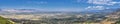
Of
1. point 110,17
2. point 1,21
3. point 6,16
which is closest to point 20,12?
point 6,16

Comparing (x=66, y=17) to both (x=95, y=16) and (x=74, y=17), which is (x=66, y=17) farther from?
(x=95, y=16)

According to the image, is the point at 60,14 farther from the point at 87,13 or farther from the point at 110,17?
the point at 110,17

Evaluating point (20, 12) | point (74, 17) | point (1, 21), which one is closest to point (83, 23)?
point (74, 17)

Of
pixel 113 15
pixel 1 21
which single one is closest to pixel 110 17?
pixel 113 15

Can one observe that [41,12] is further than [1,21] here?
Yes

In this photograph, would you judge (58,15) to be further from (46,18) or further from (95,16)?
(95,16)

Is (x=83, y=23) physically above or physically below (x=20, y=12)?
below

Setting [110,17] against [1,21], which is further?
[110,17]
